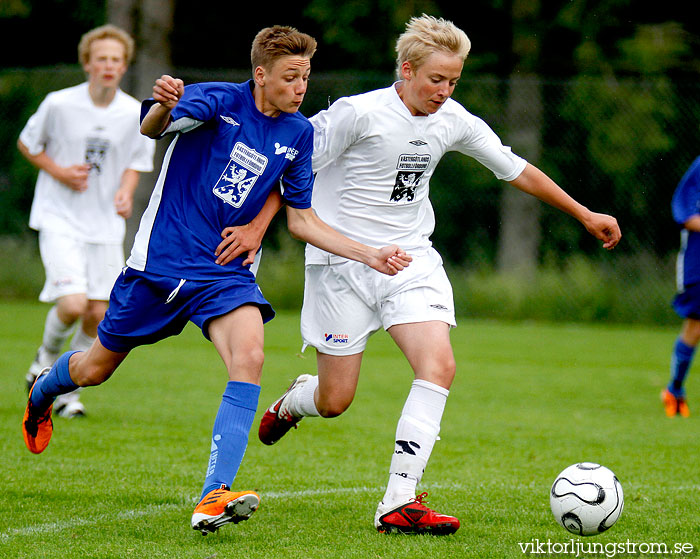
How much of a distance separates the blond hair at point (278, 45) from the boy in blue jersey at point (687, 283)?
4.23 m

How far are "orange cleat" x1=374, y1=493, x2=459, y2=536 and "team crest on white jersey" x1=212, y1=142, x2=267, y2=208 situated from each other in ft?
4.60

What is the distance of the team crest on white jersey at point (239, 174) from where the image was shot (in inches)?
165

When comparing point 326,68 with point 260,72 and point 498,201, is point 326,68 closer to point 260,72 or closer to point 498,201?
point 498,201

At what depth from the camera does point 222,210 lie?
4227 millimetres

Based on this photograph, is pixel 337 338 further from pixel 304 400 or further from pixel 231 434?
pixel 231 434

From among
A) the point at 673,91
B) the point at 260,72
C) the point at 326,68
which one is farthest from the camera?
the point at 326,68

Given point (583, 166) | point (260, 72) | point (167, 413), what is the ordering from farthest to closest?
point (583, 166), point (167, 413), point (260, 72)

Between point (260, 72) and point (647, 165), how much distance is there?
11810 millimetres

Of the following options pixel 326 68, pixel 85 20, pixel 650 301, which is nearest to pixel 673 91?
pixel 650 301

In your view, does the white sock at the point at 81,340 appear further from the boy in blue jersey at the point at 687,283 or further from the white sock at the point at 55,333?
the boy in blue jersey at the point at 687,283

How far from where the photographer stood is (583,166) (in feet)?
49.6

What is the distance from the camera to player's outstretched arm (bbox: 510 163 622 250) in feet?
15.6

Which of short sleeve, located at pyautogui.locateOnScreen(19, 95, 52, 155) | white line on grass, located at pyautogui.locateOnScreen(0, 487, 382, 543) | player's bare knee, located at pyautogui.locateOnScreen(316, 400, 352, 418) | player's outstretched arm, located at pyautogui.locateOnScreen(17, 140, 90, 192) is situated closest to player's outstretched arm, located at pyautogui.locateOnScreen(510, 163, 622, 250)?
player's bare knee, located at pyautogui.locateOnScreen(316, 400, 352, 418)

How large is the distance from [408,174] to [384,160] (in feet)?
0.42
